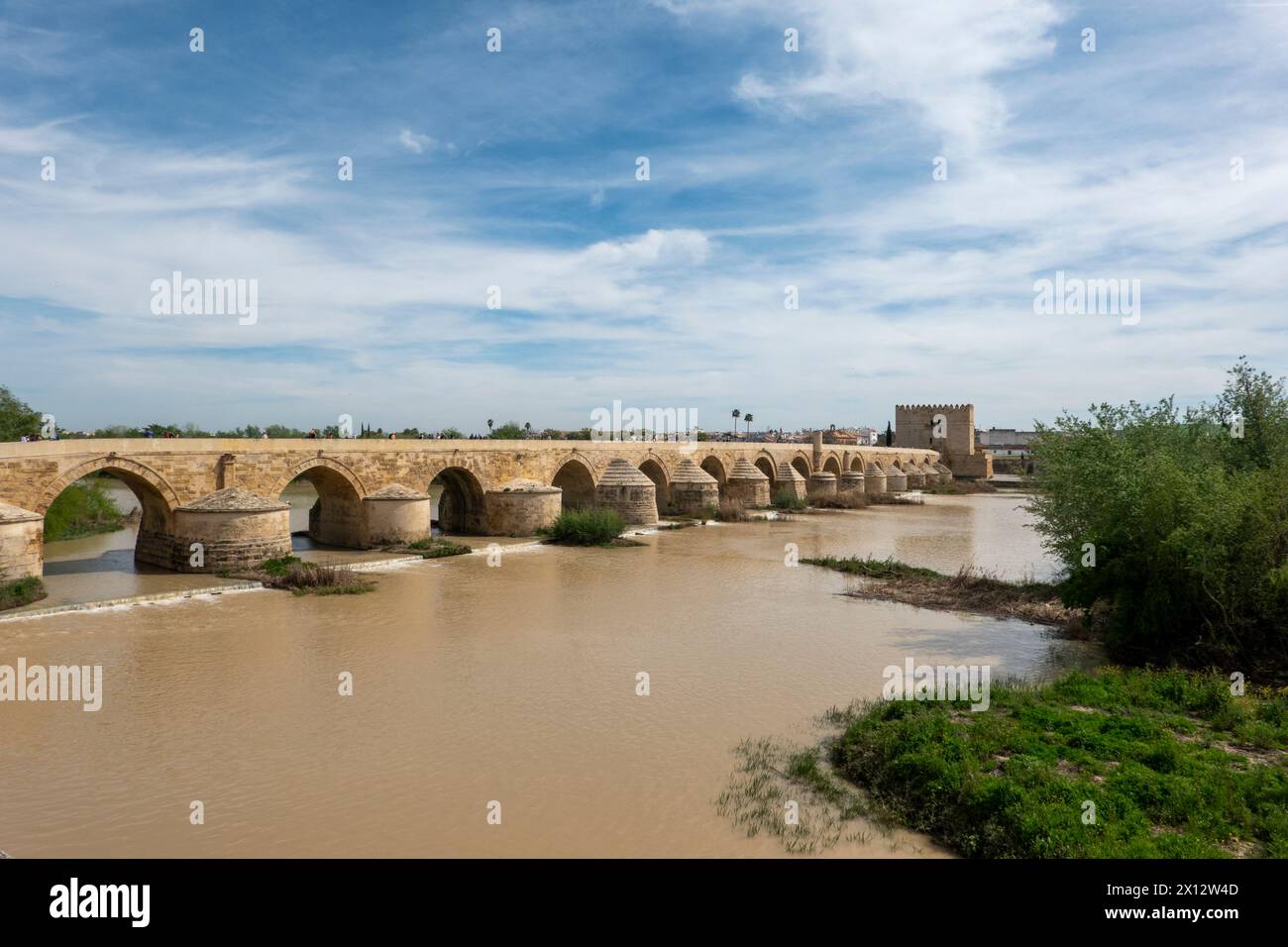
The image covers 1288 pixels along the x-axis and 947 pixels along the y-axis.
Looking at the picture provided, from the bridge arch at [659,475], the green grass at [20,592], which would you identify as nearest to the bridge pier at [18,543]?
the green grass at [20,592]

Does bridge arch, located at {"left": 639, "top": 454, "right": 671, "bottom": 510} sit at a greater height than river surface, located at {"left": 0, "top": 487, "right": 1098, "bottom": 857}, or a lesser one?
greater

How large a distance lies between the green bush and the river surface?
103 cm

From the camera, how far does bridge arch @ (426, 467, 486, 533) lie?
893 inches

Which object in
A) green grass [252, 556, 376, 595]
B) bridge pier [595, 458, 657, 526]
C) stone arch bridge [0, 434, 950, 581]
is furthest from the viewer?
bridge pier [595, 458, 657, 526]

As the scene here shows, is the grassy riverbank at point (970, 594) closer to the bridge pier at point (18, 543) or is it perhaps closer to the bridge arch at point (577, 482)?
the bridge arch at point (577, 482)

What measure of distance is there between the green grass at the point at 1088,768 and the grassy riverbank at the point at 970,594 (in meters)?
3.81

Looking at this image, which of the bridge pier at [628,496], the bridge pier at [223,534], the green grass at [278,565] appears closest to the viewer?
the green grass at [278,565]

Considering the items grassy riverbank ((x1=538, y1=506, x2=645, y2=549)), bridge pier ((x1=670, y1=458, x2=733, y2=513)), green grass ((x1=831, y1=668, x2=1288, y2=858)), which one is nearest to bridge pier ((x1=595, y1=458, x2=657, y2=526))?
grassy riverbank ((x1=538, y1=506, x2=645, y2=549))

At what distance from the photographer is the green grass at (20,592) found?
1219cm

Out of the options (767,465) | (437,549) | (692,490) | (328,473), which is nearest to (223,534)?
(328,473)

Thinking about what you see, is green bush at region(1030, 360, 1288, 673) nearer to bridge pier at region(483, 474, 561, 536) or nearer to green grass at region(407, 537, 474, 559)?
green grass at region(407, 537, 474, 559)
